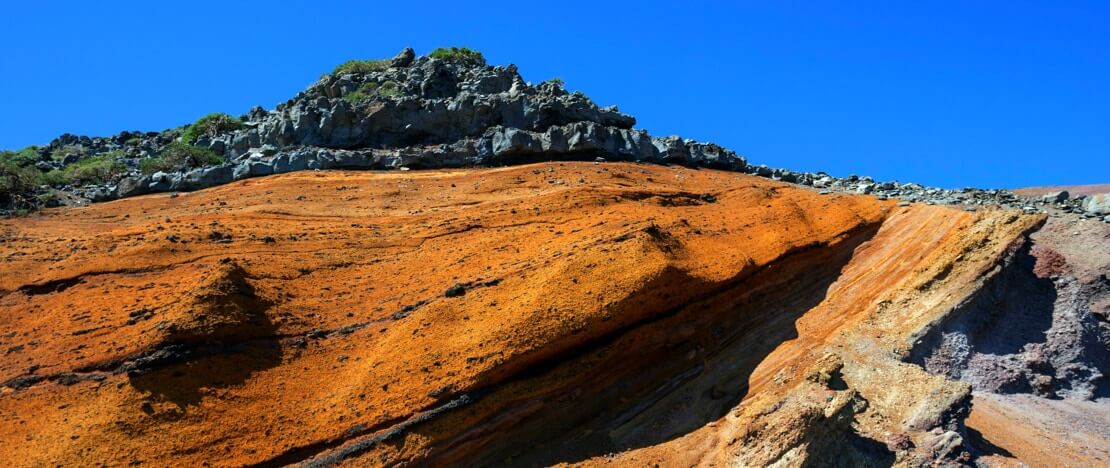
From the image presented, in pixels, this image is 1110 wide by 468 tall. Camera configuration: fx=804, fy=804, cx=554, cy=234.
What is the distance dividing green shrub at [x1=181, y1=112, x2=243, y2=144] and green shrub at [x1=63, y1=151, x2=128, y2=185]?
4.71m

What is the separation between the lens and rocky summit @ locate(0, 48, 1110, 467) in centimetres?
971

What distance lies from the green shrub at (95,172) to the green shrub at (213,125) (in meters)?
4.71

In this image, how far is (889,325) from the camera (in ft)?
38.4

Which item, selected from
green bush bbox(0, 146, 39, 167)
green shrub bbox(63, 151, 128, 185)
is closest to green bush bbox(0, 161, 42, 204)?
green shrub bbox(63, 151, 128, 185)

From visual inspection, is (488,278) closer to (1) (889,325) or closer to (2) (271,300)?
Result: (2) (271,300)

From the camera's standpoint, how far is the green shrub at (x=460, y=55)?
2715cm

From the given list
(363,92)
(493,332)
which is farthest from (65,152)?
(493,332)

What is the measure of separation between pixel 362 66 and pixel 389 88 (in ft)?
17.0

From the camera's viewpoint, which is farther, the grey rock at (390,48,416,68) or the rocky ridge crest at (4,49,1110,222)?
the grey rock at (390,48,416,68)

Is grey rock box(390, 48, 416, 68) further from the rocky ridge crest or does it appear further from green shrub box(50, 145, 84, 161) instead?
green shrub box(50, 145, 84, 161)

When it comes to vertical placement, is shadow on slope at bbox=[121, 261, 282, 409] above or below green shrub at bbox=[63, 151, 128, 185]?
below

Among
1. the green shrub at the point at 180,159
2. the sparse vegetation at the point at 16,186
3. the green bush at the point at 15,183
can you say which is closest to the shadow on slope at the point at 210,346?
the sparse vegetation at the point at 16,186

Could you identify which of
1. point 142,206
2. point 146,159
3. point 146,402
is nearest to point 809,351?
point 146,402

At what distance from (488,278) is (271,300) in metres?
3.16
